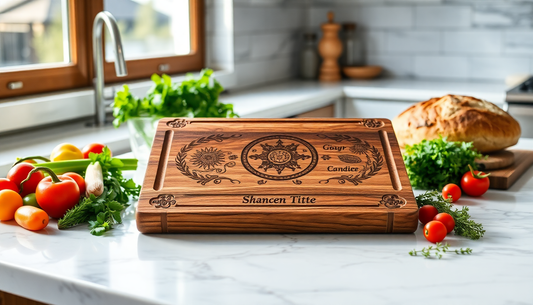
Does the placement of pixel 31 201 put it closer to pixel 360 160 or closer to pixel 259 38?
pixel 360 160

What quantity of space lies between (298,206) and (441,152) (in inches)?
16.5

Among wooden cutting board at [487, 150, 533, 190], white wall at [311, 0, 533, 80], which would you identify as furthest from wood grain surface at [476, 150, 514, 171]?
white wall at [311, 0, 533, 80]

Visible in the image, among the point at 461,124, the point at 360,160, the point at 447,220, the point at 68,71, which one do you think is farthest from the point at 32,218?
the point at 68,71

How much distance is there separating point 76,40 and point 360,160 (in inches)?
63.4

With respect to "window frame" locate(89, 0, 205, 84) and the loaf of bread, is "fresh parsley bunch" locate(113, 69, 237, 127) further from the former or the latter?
"window frame" locate(89, 0, 205, 84)

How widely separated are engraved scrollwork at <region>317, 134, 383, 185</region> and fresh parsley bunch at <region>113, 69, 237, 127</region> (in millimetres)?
503

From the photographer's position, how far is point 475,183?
1.11 m

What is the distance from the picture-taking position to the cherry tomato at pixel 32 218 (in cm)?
92

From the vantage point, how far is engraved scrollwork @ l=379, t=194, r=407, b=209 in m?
0.89

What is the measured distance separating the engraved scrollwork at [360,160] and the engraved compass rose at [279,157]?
48 mm

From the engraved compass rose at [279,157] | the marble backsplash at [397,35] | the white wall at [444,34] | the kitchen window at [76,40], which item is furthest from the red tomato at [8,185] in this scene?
the white wall at [444,34]

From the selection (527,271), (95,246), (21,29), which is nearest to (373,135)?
(527,271)

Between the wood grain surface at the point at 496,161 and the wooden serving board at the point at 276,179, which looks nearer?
the wooden serving board at the point at 276,179

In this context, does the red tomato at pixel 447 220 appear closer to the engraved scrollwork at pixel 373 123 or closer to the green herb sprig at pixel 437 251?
the green herb sprig at pixel 437 251
